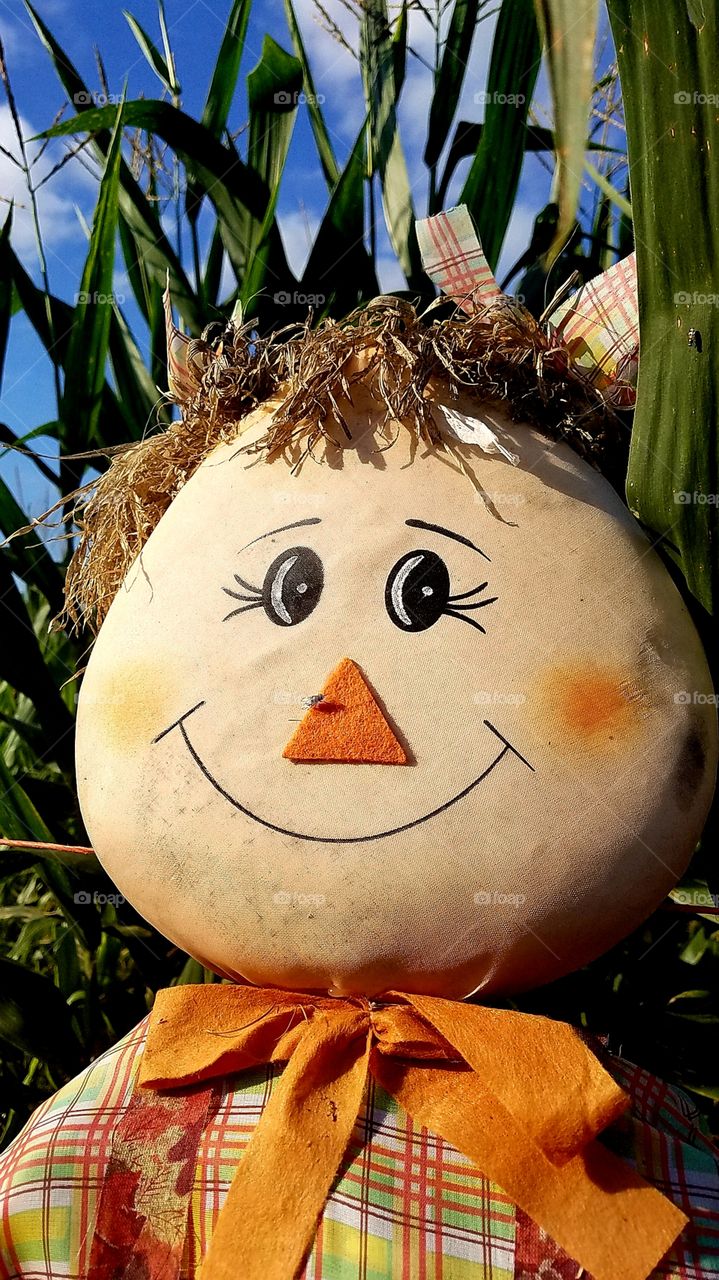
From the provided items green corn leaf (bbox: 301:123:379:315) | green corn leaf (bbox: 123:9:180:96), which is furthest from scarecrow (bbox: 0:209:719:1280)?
green corn leaf (bbox: 123:9:180:96)

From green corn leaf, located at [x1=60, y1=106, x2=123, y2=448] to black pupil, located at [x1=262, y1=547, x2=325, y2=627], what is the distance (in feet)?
2.19

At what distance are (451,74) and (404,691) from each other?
1.06 m

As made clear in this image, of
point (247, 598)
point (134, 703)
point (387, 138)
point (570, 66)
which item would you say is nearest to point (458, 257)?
point (570, 66)

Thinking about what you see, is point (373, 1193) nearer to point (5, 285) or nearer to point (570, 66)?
point (570, 66)

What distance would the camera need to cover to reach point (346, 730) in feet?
2.79

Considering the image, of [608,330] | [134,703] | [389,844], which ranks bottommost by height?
[389,844]

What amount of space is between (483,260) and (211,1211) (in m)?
0.86

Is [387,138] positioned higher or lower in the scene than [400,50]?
lower

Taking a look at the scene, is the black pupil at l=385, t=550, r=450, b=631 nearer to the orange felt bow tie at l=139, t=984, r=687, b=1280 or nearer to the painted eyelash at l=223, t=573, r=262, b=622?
the painted eyelash at l=223, t=573, r=262, b=622

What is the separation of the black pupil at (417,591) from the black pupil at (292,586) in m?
0.06

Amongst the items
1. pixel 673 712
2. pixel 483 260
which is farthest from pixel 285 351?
pixel 673 712

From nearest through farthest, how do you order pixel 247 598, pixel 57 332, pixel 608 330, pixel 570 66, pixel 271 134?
pixel 247 598, pixel 608 330, pixel 570 66, pixel 271 134, pixel 57 332

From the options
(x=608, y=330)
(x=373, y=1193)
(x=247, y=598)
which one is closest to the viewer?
(x=373, y=1193)

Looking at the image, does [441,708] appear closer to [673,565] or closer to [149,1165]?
[673,565]
